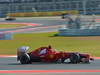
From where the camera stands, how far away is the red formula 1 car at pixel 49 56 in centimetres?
1614

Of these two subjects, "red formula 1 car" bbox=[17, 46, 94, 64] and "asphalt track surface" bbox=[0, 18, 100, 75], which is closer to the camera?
"asphalt track surface" bbox=[0, 18, 100, 75]

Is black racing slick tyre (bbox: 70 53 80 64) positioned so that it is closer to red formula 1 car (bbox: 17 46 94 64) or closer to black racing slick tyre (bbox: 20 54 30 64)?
red formula 1 car (bbox: 17 46 94 64)

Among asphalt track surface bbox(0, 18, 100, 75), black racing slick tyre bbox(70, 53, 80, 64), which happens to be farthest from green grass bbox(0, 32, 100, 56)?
asphalt track surface bbox(0, 18, 100, 75)

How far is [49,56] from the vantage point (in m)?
16.5

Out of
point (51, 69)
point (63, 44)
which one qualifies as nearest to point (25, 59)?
point (51, 69)

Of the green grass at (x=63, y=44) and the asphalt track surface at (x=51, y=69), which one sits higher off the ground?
the asphalt track surface at (x=51, y=69)

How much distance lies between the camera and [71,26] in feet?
123

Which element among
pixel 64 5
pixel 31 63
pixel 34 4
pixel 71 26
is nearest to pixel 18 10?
pixel 34 4

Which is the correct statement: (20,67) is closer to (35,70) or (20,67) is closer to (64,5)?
(35,70)

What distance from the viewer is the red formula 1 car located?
635 inches

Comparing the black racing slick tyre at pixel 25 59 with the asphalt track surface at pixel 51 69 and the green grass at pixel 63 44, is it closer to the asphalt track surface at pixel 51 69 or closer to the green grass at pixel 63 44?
the asphalt track surface at pixel 51 69

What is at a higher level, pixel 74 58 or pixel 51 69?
pixel 74 58

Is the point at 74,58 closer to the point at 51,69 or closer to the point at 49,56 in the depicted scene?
the point at 49,56

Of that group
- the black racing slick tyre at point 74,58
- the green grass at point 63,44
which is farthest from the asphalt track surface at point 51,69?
the green grass at point 63,44
